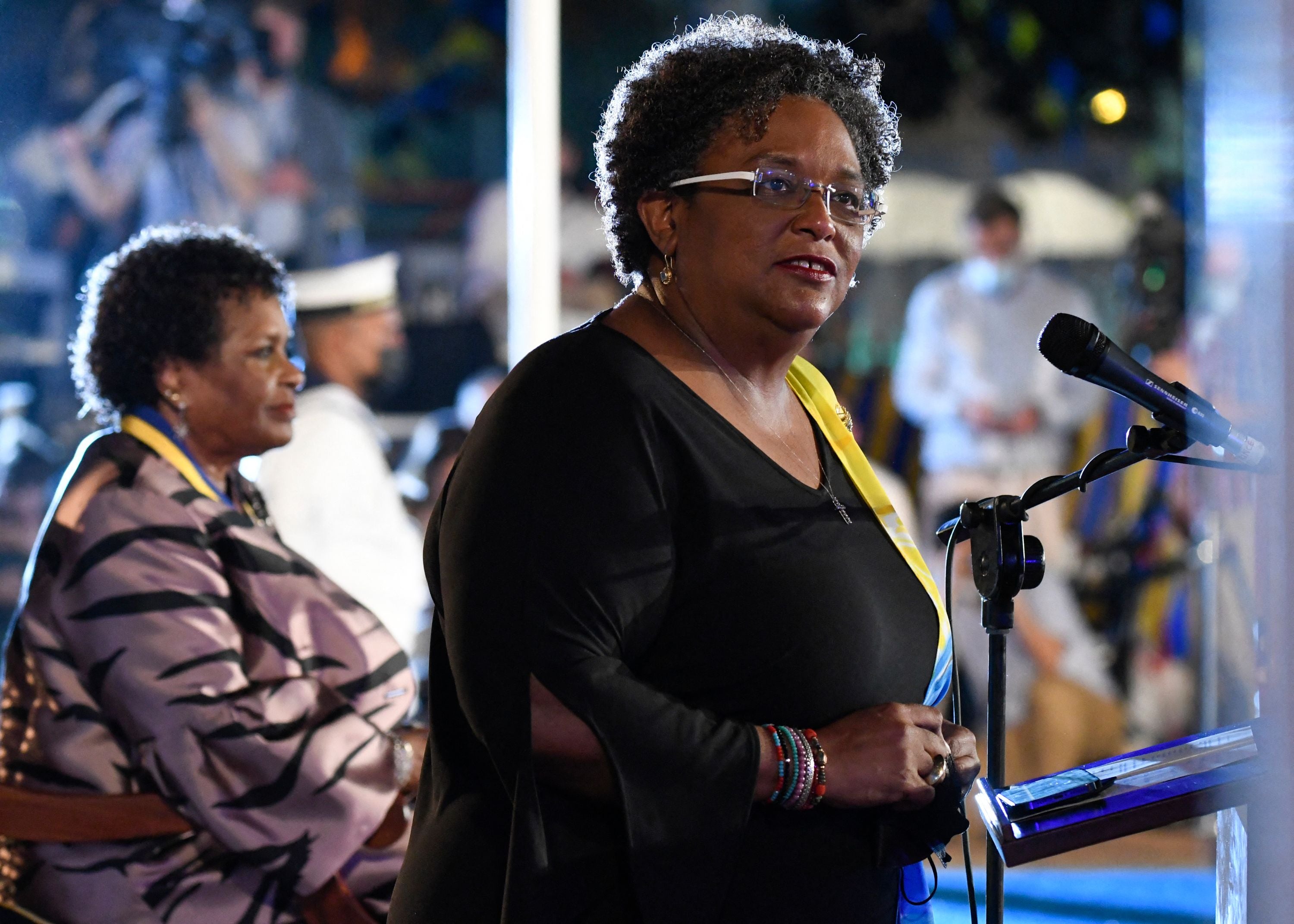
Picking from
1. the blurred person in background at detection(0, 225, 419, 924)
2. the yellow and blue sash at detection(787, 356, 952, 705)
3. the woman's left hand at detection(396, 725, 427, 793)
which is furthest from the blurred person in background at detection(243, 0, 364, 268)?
the yellow and blue sash at detection(787, 356, 952, 705)

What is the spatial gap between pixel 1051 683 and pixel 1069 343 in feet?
14.5

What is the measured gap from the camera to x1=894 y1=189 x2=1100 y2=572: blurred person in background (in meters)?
5.65

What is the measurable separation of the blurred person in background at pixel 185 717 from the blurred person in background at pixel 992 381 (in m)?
3.65

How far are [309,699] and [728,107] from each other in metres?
1.34

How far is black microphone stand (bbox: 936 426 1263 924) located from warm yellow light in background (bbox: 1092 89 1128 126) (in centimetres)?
494

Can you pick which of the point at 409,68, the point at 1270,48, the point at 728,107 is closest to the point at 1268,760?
the point at 1270,48

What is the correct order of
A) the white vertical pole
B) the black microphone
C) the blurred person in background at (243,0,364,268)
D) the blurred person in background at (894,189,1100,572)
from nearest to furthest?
the black microphone < the white vertical pole < the blurred person in background at (243,0,364,268) < the blurred person in background at (894,189,1100,572)

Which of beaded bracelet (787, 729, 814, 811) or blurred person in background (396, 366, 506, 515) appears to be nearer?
beaded bracelet (787, 729, 814, 811)

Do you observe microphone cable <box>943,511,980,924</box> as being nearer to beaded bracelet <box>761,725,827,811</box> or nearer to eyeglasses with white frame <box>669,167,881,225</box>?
beaded bracelet <box>761,725,827,811</box>

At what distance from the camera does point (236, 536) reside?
2406mm

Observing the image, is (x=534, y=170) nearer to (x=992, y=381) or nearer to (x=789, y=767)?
(x=992, y=381)

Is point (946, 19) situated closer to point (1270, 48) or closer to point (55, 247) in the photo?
point (55, 247)

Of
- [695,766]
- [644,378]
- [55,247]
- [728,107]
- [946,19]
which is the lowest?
[695,766]

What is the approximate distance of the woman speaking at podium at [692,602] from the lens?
1413 millimetres
